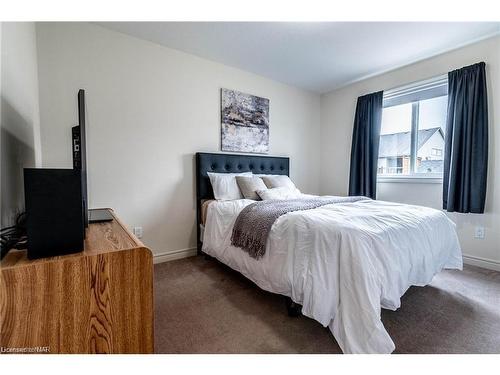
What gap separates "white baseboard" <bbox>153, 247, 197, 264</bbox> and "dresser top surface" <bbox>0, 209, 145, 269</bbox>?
4.72ft

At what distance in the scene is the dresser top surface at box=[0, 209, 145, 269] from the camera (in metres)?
0.71

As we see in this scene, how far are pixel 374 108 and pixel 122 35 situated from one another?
10.3ft

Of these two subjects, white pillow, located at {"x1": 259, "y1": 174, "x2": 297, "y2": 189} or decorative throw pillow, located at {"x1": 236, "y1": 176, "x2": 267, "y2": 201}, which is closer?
decorative throw pillow, located at {"x1": 236, "y1": 176, "x2": 267, "y2": 201}

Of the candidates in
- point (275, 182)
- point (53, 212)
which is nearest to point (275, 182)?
point (275, 182)

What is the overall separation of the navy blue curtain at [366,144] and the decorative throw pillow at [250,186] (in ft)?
5.09

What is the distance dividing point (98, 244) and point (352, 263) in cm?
115

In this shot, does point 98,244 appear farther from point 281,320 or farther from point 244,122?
point 244,122

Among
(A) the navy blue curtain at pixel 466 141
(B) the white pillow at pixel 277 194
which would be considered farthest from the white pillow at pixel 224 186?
(A) the navy blue curtain at pixel 466 141

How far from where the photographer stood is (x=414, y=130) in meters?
3.04

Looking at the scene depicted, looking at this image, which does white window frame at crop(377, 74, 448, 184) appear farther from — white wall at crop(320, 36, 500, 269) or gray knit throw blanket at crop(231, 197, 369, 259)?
gray knit throw blanket at crop(231, 197, 369, 259)

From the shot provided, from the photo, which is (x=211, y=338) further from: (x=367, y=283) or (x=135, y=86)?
(x=135, y=86)

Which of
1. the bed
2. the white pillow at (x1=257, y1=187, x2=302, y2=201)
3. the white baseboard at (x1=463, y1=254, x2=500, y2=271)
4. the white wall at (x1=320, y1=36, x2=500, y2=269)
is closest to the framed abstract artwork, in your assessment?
the white pillow at (x1=257, y1=187, x2=302, y2=201)

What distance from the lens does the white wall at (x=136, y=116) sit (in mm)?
2029
